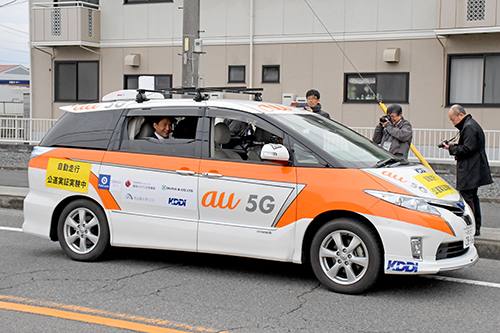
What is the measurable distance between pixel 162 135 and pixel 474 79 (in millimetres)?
12334

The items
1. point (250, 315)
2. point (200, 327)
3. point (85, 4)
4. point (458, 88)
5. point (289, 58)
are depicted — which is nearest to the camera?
point (200, 327)

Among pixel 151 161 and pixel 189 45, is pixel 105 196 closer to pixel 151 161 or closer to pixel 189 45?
pixel 151 161

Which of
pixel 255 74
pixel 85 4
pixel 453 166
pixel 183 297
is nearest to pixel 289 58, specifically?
pixel 255 74

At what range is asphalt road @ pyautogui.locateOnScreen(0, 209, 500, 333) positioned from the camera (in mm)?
4859

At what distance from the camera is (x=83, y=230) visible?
6770 millimetres

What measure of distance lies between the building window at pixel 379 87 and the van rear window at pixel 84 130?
1152cm

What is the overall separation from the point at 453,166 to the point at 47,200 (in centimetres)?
1109

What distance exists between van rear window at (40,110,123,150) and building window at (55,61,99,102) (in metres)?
14.4

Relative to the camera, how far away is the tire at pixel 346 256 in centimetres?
550

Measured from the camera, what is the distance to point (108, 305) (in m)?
5.26

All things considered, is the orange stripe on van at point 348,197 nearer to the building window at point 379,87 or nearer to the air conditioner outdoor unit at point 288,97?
the building window at point 379,87

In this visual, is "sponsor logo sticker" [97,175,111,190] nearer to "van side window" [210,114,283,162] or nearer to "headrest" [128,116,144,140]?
"headrest" [128,116,144,140]

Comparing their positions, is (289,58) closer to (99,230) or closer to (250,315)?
(99,230)

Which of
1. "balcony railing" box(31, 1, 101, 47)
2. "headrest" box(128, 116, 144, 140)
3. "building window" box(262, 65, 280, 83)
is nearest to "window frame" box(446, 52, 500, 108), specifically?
"building window" box(262, 65, 280, 83)
